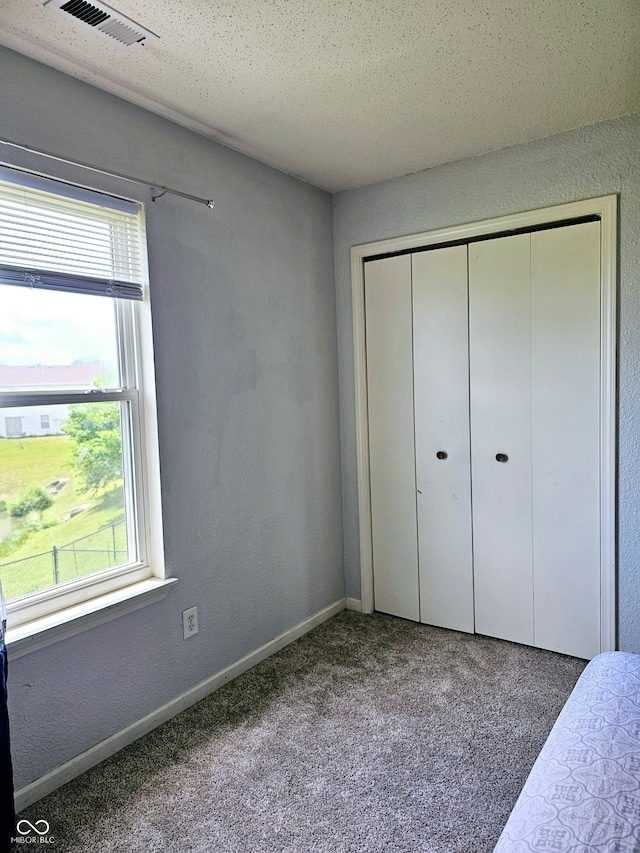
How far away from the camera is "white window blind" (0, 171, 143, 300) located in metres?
1.79

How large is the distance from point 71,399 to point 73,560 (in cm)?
58

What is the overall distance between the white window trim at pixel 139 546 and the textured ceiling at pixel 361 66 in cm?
52

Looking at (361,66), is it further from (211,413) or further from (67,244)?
(211,413)

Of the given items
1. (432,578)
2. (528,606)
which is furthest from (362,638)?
(528,606)

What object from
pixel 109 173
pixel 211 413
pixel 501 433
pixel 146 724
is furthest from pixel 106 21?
pixel 146 724

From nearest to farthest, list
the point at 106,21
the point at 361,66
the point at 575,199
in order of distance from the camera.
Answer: the point at 106,21 → the point at 361,66 → the point at 575,199

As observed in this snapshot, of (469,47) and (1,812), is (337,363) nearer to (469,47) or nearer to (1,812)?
(469,47)

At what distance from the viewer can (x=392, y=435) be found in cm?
311

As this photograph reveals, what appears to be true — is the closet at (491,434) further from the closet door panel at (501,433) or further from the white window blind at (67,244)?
the white window blind at (67,244)

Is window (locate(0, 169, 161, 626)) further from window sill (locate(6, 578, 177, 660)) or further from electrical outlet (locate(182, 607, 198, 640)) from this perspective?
electrical outlet (locate(182, 607, 198, 640))

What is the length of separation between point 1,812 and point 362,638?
69.4 inches

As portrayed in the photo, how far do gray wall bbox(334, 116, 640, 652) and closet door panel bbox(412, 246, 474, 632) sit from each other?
0.82 ft

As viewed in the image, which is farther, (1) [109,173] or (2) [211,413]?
(2) [211,413]

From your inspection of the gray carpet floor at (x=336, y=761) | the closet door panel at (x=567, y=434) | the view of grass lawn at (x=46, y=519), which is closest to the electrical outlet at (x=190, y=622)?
the gray carpet floor at (x=336, y=761)
